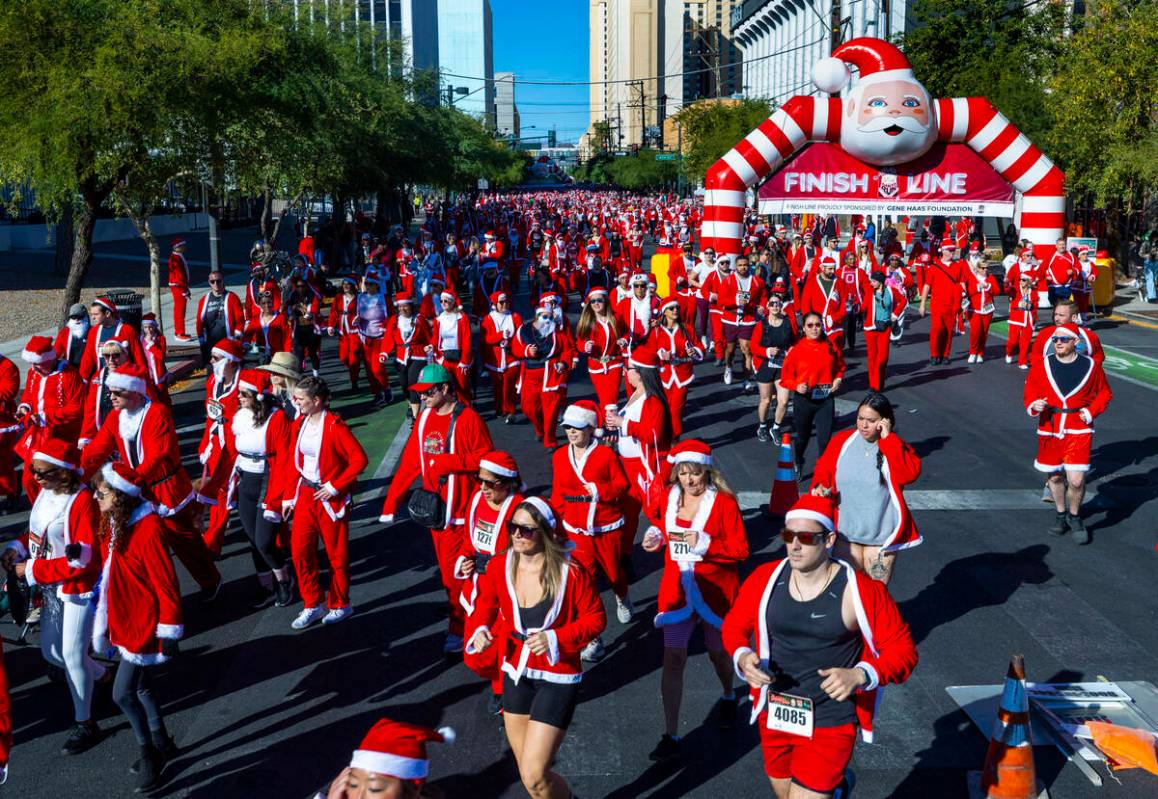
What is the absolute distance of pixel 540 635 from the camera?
4.41 meters

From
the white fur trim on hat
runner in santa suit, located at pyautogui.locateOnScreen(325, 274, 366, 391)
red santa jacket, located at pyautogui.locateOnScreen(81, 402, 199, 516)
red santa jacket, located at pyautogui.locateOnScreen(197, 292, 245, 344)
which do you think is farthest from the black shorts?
runner in santa suit, located at pyautogui.locateOnScreen(325, 274, 366, 391)

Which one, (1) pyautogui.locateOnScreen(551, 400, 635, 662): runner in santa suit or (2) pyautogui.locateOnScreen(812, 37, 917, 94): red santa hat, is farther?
(2) pyautogui.locateOnScreen(812, 37, 917, 94): red santa hat

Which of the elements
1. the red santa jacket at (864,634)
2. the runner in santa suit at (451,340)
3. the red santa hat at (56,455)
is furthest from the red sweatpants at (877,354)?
the red santa hat at (56,455)

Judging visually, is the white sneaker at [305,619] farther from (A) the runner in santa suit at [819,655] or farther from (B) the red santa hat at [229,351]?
(A) the runner in santa suit at [819,655]

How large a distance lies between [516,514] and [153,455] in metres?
3.47

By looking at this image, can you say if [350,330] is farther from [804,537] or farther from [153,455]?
[804,537]

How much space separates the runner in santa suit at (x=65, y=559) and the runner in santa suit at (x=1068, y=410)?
7015 mm

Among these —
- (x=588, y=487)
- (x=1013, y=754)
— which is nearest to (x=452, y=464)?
(x=588, y=487)

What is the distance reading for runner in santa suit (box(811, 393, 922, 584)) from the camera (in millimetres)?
6508

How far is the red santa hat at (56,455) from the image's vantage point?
538cm

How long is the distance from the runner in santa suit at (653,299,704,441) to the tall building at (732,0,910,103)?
165 ft

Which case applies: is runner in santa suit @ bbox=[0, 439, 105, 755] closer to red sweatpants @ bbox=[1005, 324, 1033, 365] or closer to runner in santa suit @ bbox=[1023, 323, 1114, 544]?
runner in santa suit @ bbox=[1023, 323, 1114, 544]

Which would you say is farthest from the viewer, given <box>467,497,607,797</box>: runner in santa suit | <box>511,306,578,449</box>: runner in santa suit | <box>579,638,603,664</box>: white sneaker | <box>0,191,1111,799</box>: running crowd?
<box>511,306,578,449</box>: runner in santa suit

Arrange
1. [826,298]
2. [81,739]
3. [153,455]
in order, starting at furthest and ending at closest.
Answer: [826,298] → [153,455] → [81,739]
